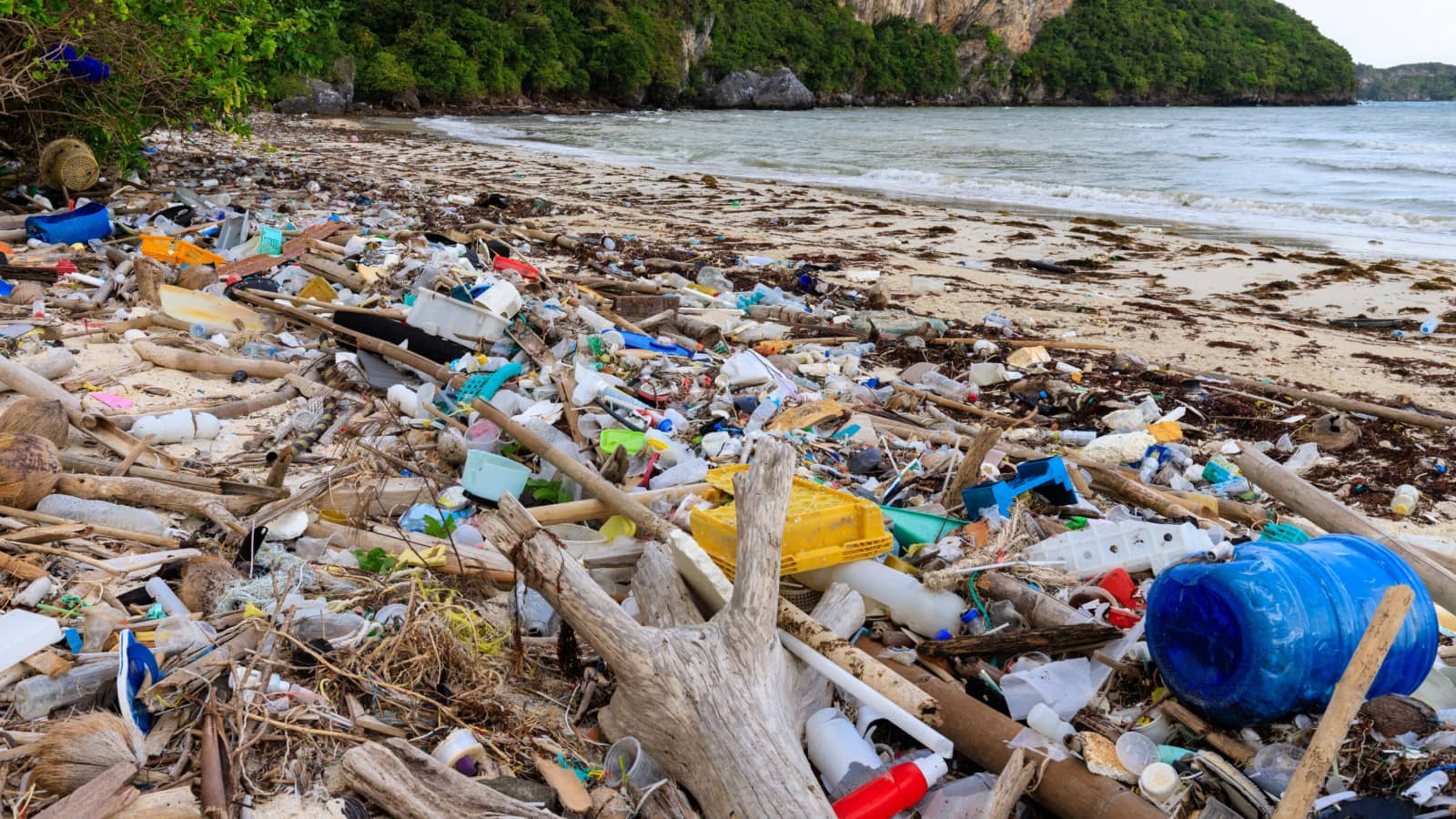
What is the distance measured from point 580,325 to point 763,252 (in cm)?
500

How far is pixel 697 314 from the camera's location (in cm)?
716

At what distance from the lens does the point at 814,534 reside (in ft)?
9.42

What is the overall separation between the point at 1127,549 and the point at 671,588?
161 centimetres

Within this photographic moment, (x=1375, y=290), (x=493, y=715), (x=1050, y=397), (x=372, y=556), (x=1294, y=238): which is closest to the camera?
(x=493, y=715)

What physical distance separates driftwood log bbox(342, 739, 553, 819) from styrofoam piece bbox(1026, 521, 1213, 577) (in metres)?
1.98

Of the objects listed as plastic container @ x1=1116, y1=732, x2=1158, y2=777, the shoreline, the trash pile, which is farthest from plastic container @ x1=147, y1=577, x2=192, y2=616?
the shoreline

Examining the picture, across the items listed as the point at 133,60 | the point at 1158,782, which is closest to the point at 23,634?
the point at 1158,782

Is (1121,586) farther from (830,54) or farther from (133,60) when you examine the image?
(830,54)

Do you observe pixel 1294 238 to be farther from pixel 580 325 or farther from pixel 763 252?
pixel 580 325

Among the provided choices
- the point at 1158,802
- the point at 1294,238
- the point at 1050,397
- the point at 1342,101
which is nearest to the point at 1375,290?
the point at 1294,238

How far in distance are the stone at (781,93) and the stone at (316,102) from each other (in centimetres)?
3410

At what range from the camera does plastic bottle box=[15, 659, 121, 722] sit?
2.18 meters

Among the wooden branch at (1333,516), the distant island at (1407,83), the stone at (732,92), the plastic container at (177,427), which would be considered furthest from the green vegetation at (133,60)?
the distant island at (1407,83)

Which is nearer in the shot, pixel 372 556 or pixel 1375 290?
pixel 372 556
